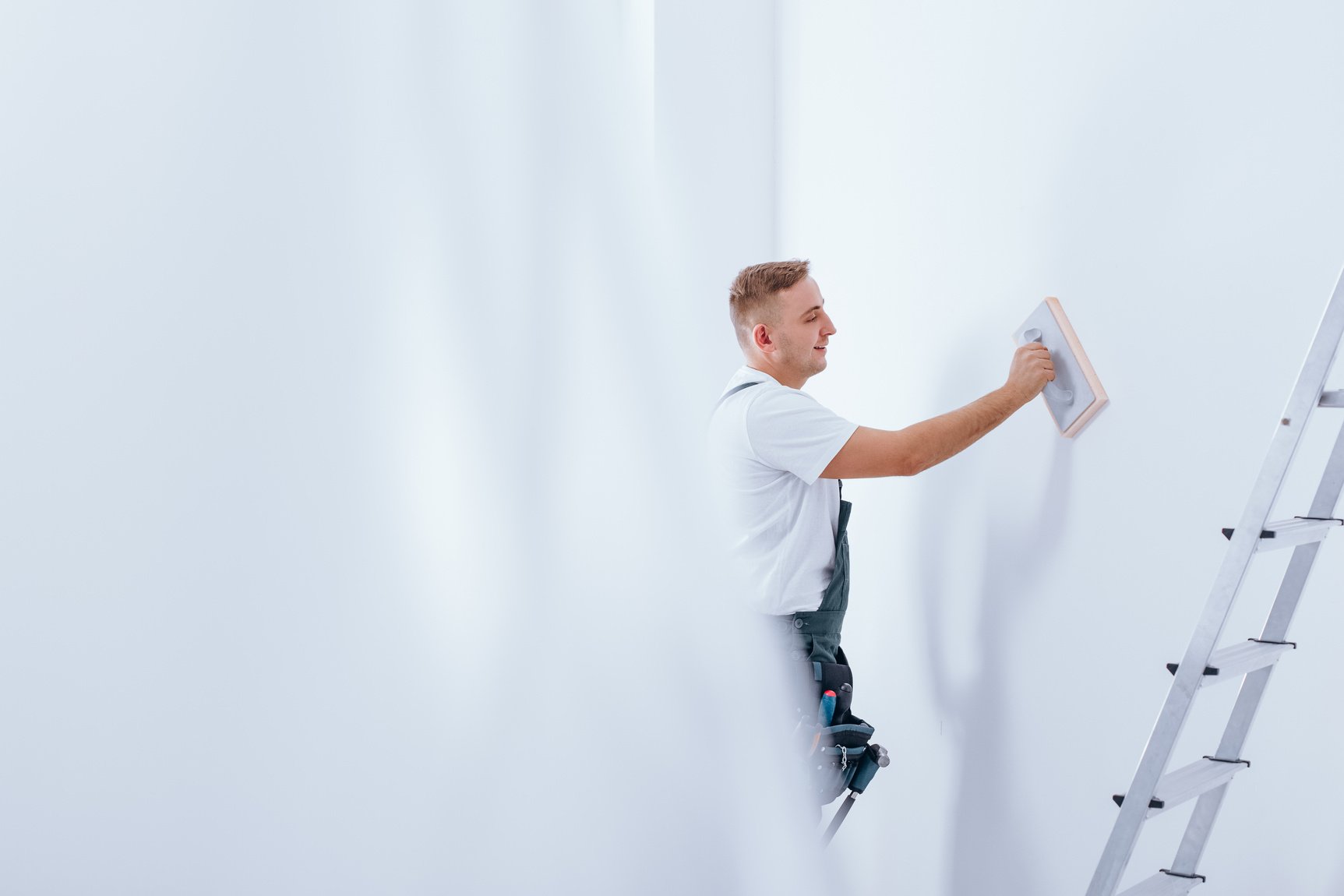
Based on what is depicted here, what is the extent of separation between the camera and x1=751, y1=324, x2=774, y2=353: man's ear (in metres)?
1.90

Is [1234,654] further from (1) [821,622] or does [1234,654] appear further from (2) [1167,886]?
(1) [821,622]

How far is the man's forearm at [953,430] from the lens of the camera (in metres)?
1.64

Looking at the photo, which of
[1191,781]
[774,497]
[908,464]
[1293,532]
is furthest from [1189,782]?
[774,497]

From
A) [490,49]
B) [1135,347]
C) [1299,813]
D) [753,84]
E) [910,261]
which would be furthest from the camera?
[753,84]

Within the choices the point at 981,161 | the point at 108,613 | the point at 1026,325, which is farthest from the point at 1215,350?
the point at 108,613

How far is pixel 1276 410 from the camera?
4.51 ft

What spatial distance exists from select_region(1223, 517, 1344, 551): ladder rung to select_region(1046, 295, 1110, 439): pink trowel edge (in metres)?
0.40

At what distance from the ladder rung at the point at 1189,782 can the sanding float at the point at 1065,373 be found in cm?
55

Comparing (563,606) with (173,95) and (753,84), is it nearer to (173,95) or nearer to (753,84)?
(173,95)

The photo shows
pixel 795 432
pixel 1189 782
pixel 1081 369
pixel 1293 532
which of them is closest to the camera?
pixel 1293 532

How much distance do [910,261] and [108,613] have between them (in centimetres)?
160

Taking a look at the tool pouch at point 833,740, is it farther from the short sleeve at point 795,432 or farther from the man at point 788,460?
the short sleeve at point 795,432

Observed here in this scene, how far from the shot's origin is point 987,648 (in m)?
1.90

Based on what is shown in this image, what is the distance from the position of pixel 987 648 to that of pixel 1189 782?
633 millimetres
